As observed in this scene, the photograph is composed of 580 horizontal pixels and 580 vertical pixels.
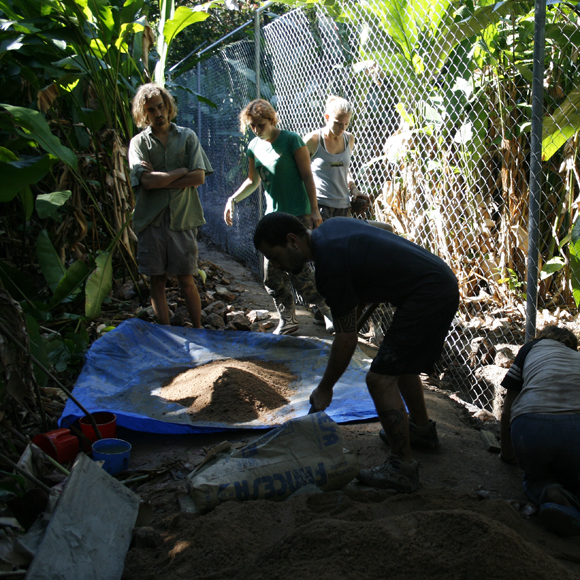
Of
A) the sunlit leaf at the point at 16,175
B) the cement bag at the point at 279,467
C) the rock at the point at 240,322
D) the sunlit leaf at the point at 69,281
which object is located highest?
the sunlit leaf at the point at 16,175

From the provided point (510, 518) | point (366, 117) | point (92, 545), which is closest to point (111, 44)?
point (366, 117)

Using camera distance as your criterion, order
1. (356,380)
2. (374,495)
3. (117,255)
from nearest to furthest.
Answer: (374,495)
(356,380)
(117,255)

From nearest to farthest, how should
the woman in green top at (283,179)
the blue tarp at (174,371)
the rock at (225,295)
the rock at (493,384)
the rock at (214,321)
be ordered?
1. the blue tarp at (174,371)
2. the rock at (493,384)
3. the woman in green top at (283,179)
4. the rock at (214,321)
5. the rock at (225,295)

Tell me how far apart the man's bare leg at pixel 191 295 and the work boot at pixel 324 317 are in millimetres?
1099

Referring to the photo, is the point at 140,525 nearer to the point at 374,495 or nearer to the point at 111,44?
the point at 374,495

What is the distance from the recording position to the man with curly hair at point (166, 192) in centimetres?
433

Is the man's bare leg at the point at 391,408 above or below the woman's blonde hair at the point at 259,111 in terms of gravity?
below

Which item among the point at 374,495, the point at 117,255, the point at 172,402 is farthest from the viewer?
the point at 117,255

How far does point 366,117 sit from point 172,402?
133 inches

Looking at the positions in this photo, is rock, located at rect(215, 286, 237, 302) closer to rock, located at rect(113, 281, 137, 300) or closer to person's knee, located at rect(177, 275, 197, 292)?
rock, located at rect(113, 281, 137, 300)

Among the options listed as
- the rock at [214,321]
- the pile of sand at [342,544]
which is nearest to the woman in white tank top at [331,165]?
the rock at [214,321]

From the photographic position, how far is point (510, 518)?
2.18 metres

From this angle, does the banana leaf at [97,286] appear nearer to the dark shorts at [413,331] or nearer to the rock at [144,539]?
the rock at [144,539]

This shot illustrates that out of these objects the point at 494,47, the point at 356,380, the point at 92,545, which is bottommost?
the point at 356,380
